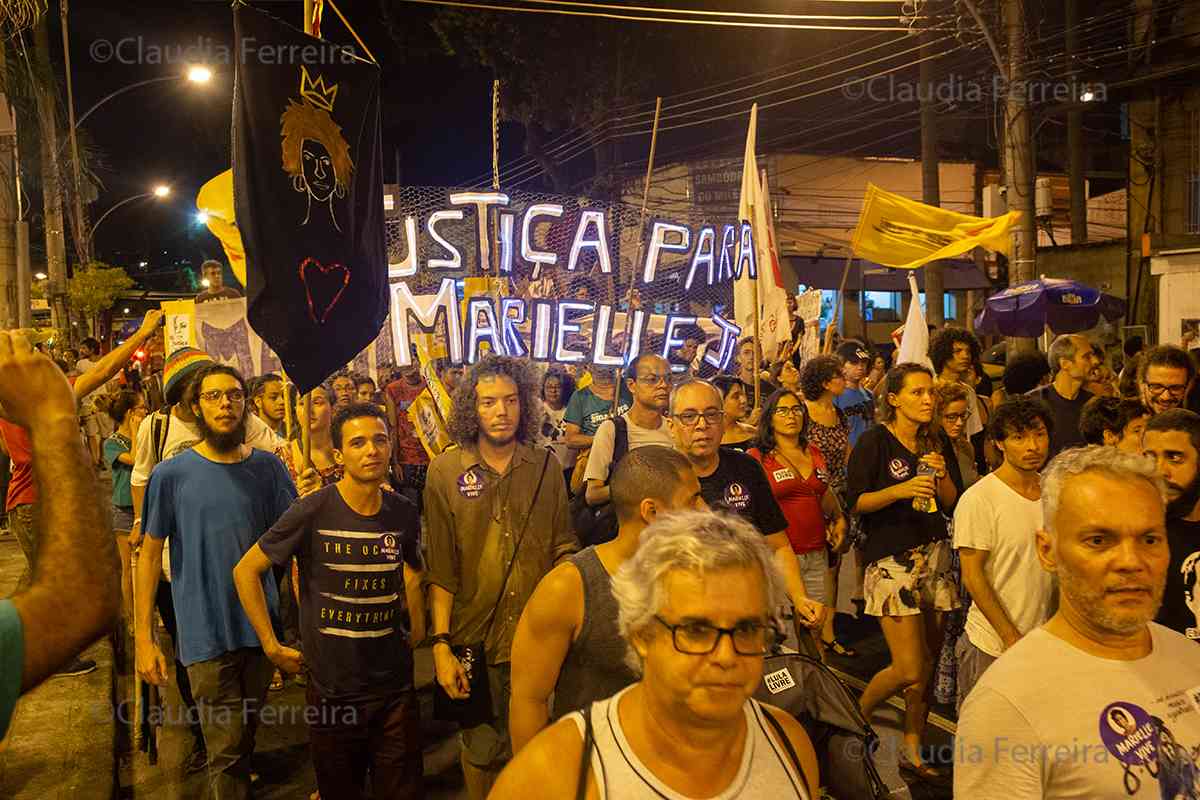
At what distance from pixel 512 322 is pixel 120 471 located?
329 centimetres

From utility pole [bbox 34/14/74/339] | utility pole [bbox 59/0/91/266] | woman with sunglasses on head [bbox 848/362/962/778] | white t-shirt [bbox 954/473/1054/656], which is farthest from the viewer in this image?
utility pole [bbox 59/0/91/266]

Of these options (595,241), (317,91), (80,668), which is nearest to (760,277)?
(595,241)

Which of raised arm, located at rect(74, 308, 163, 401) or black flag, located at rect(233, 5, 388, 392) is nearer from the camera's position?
raised arm, located at rect(74, 308, 163, 401)

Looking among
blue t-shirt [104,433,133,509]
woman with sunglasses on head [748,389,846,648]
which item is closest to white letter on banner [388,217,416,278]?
blue t-shirt [104,433,133,509]

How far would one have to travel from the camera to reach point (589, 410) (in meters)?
8.44

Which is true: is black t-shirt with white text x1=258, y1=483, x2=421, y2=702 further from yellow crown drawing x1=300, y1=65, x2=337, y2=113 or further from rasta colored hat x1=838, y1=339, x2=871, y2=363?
rasta colored hat x1=838, y1=339, x2=871, y2=363

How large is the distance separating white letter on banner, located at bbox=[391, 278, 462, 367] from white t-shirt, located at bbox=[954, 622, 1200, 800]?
6.24 m

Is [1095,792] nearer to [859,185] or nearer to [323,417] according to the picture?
[323,417]

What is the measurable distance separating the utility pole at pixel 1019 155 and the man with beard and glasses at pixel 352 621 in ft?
32.2

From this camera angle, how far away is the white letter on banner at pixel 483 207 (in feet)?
28.6

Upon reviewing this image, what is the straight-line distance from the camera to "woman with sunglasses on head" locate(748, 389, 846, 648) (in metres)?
6.34

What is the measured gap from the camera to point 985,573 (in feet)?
14.7

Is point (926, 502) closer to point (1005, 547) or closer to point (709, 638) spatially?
point (1005, 547)

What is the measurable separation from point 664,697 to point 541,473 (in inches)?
97.3
